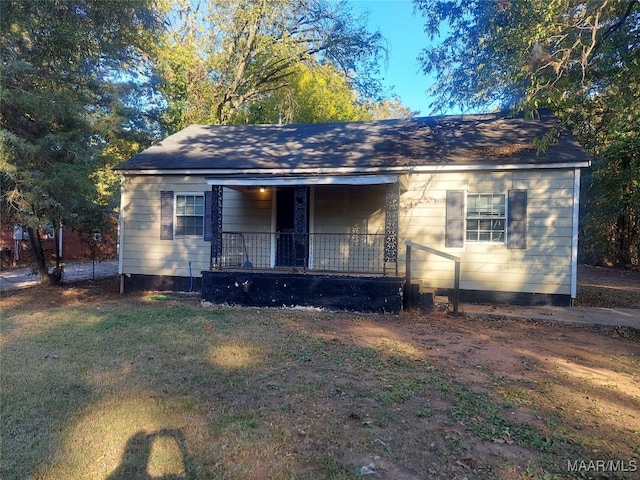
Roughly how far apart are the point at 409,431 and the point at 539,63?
218 inches

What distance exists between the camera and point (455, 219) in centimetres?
916

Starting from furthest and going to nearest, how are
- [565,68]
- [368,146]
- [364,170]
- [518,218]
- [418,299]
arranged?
[368,146] → [364,170] → [518,218] → [418,299] → [565,68]

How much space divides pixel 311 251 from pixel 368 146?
2.89 meters

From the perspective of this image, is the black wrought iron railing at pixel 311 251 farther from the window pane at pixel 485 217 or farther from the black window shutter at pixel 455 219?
the window pane at pixel 485 217

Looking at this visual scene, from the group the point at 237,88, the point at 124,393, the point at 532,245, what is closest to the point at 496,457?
the point at 124,393

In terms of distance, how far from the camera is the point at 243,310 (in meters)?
8.26

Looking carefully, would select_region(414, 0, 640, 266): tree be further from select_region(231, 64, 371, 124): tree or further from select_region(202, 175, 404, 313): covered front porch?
select_region(231, 64, 371, 124): tree

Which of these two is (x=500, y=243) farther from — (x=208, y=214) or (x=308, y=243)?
(x=208, y=214)

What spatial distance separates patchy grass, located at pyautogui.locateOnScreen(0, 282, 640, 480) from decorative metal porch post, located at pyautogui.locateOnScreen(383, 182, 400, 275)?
1.93 meters

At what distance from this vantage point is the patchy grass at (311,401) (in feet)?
9.46

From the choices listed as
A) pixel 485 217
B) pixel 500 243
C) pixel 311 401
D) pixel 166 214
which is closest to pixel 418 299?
pixel 500 243

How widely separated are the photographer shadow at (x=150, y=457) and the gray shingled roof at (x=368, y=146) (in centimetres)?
701

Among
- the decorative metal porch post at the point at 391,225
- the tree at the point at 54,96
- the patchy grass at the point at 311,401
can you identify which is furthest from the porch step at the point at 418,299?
the tree at the point at 54,96
